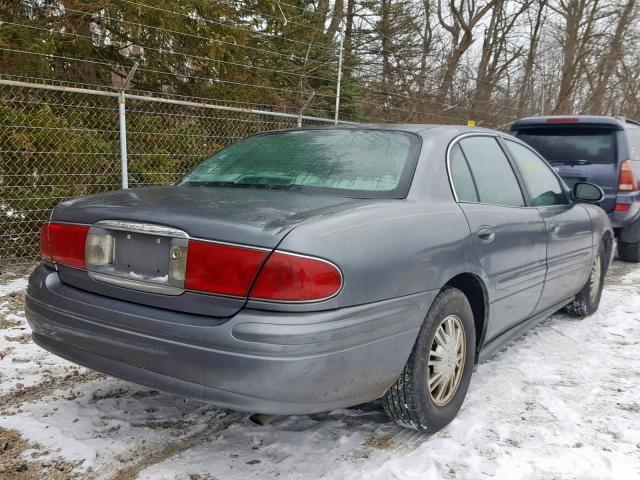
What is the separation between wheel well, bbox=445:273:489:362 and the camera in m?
2.78

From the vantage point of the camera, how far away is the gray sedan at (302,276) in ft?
6.36

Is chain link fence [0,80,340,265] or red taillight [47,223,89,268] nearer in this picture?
red taillight [47,223,89,268]

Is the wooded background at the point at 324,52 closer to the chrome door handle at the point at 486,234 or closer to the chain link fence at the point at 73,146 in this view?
the chain link fence at the point at 73,146

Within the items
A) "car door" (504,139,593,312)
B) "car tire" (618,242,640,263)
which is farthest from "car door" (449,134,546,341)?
"car tire" (618,242,640,263)

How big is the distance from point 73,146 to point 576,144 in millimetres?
6041

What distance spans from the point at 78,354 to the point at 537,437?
2.15 m

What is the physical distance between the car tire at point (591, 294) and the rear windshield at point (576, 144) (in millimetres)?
2319

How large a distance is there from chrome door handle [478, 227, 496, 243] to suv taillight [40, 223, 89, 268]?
6.20 feet

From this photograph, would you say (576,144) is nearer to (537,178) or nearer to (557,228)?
(537,178)

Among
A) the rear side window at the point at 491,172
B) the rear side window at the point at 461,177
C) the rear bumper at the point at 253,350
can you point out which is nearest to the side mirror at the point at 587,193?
the rear side window at the point at 491,172

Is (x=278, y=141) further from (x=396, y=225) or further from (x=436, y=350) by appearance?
(x=436, y=350)

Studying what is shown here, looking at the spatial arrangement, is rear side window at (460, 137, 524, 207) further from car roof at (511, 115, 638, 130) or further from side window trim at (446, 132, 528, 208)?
car roof at (511, 115, 638, 130)

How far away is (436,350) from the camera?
8.51 ft

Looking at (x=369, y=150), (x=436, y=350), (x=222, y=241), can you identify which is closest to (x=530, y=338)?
(x=436, y=350)
